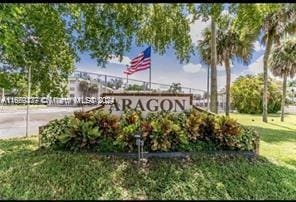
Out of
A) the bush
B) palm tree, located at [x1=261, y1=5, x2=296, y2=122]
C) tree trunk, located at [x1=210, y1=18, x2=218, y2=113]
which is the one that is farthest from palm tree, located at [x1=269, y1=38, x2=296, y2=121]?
tree trunk, located at [x1=210, y1=18, x2=218, y2=113]

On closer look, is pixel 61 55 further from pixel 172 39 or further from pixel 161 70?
pixel 161 70

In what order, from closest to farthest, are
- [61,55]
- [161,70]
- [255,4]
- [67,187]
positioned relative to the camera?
[255,4] → [67,187] → [61,55] → [161,70]

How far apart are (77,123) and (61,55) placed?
143 centimetres

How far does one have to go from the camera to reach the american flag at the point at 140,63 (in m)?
10.4

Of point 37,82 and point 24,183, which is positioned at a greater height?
point 37,82

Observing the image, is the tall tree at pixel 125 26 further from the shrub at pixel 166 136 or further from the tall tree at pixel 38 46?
the shrub at pixel 166 136

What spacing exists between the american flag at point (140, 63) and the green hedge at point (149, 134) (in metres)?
3.65

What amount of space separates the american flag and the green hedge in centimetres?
365

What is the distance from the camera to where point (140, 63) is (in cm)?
1120

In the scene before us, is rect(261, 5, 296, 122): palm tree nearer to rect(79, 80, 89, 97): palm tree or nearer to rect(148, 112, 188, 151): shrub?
rect(79, 80, 89, 97): palm tree

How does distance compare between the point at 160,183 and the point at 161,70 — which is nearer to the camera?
the point at 160,183

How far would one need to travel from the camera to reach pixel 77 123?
6520 millimetres

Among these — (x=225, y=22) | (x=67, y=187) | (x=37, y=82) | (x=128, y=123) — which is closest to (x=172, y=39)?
(x=225, y=22)

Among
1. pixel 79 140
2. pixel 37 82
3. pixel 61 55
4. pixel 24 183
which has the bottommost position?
pixel 24 183
